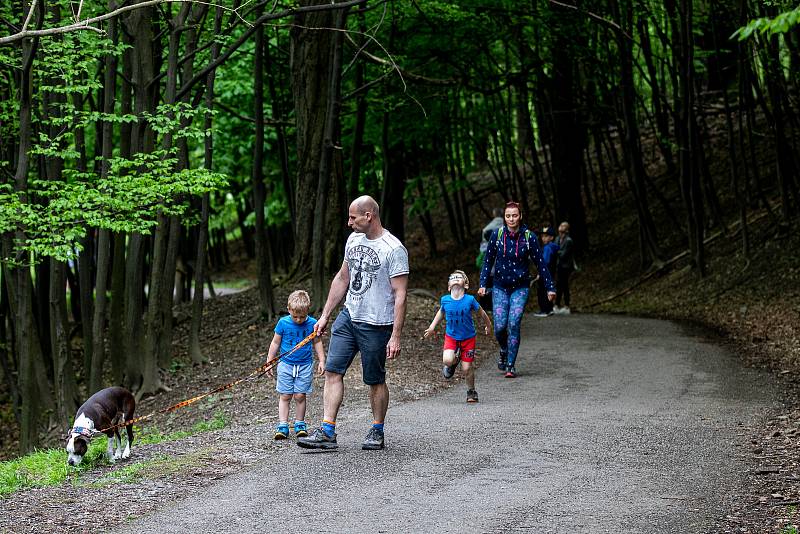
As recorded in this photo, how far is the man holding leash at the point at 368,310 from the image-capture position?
777cm

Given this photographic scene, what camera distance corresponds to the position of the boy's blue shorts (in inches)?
351

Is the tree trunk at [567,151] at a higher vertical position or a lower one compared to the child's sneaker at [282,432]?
higher

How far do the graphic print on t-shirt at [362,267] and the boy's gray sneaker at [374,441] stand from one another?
3.88 ft

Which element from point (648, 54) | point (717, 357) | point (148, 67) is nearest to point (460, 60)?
point (648, 54)

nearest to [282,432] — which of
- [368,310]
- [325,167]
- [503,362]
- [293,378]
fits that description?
[293,378]

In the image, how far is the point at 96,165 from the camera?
20.6 meters

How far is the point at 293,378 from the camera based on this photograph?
29.3ft

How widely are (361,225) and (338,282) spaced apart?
1.99 feet

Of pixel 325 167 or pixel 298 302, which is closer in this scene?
pixel 298 302

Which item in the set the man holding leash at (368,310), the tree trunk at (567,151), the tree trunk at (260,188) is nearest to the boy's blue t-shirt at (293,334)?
the man holding leash at (368,310)

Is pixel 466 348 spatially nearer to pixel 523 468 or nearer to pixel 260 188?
pixel 523 468

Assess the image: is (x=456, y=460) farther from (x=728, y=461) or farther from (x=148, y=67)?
(x=148, y=67)

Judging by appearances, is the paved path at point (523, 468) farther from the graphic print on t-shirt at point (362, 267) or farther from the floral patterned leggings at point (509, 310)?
the graphic print on t-shirt at point (362, 267)

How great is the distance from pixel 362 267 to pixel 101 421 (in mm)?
2658
